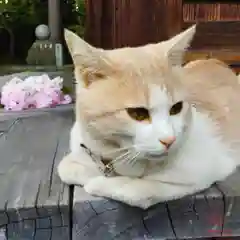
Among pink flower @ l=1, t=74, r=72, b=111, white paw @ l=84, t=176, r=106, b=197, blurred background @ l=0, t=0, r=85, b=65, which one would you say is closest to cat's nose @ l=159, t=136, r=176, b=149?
white paw @ l=84, t=176, r=106, b=197

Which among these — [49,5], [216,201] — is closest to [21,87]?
[49,5]

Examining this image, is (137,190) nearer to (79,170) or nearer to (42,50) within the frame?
(79,170)

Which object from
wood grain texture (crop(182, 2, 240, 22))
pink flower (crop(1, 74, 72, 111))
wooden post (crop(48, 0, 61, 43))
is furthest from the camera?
wooden post (crop(48, 0, 61, 43))

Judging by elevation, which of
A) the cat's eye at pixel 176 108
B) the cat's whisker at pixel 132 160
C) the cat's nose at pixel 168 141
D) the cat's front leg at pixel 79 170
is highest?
the cat's eye at pixel 176 108

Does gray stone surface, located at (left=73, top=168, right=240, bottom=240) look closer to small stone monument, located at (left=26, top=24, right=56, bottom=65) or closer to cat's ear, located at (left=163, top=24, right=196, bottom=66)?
cat's ear, located at (left=163, top=24, right=196, bottom=66)

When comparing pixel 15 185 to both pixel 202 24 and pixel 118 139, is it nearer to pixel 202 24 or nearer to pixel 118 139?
pixel 118 139

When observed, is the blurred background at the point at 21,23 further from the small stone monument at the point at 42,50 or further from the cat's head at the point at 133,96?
the cat's head at the point at 133,96

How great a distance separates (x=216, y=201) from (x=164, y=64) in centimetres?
20

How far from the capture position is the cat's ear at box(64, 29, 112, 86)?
62 cm

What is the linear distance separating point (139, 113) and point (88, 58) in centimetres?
10

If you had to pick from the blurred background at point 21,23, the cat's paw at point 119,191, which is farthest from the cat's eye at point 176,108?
the blurred background at point 21,23

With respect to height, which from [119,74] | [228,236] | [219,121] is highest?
[119,74]

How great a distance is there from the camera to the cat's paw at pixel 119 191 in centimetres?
63

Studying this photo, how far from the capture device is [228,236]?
69cm
